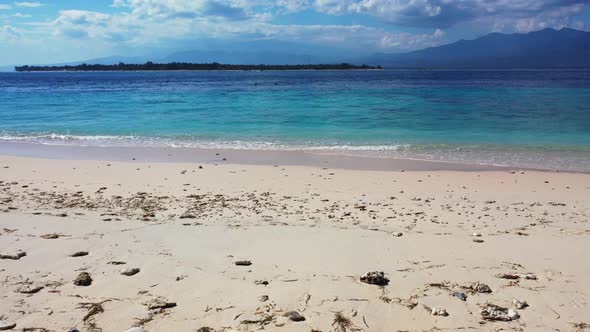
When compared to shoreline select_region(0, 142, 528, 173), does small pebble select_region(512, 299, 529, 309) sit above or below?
above

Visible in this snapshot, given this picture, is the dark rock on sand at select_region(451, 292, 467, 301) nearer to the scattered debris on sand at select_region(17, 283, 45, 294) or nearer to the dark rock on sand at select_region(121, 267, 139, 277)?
the dark rock on sand at select_region(121, 267, 139, 277)

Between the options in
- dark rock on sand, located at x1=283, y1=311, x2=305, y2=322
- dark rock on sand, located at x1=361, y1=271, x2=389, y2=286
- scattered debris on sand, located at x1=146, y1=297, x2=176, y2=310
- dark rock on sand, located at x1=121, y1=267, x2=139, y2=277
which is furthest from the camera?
dark rock on sand, located at x1=121, y1=267, x2=139, y2=277

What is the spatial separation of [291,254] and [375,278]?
117 centimetres

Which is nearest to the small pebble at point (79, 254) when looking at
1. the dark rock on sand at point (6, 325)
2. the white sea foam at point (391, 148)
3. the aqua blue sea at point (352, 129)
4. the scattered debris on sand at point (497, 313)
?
the dark rock on sand at point (6, 325)

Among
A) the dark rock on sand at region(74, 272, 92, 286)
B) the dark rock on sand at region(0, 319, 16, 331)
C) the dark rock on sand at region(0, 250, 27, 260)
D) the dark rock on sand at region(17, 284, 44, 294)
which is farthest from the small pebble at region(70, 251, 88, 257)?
the dark rock on sand at region(0, 319, 16, 331)

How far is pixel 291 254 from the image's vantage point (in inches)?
210

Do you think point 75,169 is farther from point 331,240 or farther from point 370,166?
point 331,240

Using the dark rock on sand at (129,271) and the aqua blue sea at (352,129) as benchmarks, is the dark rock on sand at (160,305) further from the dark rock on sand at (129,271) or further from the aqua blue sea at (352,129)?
the aqua blue sea at (352,129)

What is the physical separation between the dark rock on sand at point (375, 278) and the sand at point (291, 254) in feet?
0.34

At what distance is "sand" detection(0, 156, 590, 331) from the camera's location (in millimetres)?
3916

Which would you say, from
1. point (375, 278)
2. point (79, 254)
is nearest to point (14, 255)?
point (79, 254)

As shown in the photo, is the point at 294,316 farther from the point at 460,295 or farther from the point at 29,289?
the point at 29,289

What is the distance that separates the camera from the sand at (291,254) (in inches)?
154

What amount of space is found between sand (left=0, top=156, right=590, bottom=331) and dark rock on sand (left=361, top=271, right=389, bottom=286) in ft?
0.34
